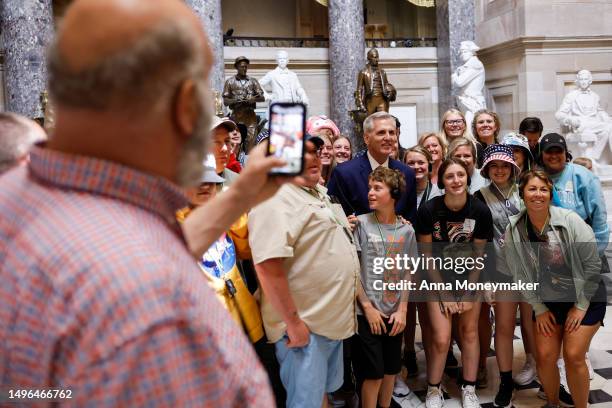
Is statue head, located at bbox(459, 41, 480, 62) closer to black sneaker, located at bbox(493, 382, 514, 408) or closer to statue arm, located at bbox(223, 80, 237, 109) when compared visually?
statue arm, located at bbox(223, 80, 237, 109)

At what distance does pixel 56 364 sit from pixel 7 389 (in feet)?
0.46

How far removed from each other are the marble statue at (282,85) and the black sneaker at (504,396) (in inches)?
382

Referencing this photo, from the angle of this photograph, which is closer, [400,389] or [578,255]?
[578,255]

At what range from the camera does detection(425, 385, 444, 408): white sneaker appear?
4367 mm

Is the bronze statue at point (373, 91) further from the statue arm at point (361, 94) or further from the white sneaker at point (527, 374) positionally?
the white sneaker at point (527, 374)

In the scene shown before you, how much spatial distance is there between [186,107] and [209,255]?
2.10 m

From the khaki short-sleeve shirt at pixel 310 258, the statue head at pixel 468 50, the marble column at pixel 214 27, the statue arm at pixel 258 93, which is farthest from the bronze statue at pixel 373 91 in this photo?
the khaki short-sleeve shirt at pixel 310 258

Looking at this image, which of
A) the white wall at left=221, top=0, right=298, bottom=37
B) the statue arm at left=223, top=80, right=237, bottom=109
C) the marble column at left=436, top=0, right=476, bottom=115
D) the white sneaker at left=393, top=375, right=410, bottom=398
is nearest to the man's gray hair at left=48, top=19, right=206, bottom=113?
the white sneaker at left=393, top=375, right=410, bottom=398

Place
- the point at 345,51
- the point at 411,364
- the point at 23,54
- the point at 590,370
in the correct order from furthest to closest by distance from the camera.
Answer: the point at 345,51, the point at 23,54, the point at 411,364, the point at 590,370

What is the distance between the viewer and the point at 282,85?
13.6m

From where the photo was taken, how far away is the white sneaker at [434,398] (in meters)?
4.37

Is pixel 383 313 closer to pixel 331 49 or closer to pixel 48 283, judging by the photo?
pixel 48 283

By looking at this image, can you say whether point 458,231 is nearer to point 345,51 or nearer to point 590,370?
point 590,370

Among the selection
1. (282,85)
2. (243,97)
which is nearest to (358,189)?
(243,97)
